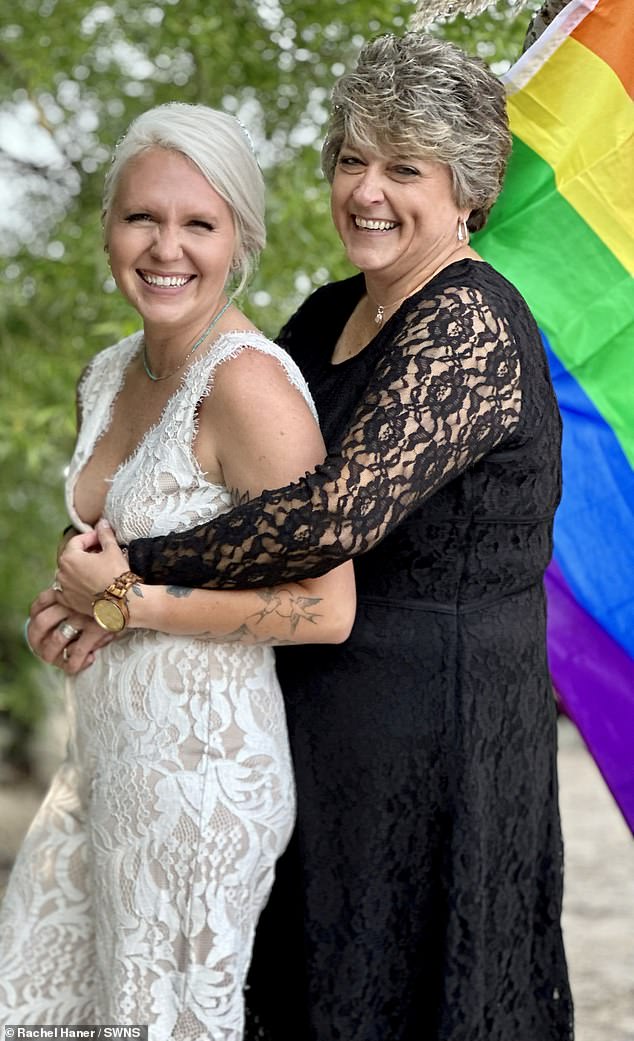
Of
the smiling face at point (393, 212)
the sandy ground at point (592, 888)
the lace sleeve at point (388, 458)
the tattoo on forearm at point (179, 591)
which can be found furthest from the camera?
the sandy ground at point (592, 888)

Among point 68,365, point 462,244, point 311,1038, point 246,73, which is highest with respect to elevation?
point 246,73

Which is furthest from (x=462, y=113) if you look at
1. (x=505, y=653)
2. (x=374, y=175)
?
(x=505, y=653)

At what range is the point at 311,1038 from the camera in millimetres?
2363

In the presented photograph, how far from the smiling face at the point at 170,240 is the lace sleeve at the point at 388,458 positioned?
1.12 feet

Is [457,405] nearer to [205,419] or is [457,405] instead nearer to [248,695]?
[205,419]

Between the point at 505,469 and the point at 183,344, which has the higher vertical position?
the point at 183,344

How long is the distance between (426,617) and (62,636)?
0.63 meters

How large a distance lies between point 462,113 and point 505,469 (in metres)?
0.58

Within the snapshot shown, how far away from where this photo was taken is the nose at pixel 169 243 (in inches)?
85.0

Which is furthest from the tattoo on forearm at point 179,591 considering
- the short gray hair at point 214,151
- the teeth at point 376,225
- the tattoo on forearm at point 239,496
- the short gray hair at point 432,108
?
the short gray hair at point 432,108

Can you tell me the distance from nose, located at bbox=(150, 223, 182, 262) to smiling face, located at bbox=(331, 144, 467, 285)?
318mm

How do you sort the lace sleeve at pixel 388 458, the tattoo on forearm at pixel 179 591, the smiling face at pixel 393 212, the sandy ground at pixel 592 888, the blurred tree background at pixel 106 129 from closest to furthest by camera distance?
the lace sleeve at pixel 388 458 < the tattoo on forearm at pixel 179 591 < the smiling face at pixel 393 212 < the blurred tree background at pixel 106 129 < the sandy ground at pixel 592 888

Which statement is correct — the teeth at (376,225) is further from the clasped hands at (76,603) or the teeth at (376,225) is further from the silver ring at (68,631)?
the silver ring at (68,631)

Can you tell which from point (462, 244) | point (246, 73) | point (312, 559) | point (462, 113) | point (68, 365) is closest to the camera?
point (312, 559)
